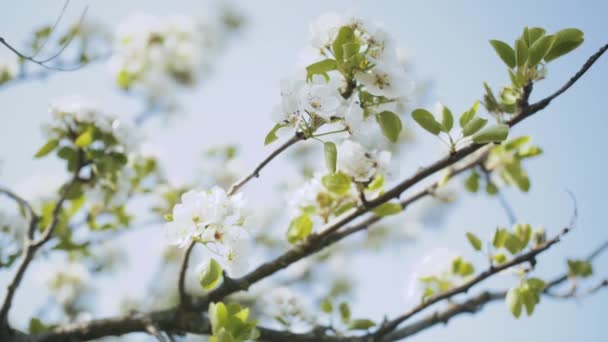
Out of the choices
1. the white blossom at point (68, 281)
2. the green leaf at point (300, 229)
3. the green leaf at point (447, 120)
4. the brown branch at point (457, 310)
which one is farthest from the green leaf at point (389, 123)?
the white blossom at point (68, 281)

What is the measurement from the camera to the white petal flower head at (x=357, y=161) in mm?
1394

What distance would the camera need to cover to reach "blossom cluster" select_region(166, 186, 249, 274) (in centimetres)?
104

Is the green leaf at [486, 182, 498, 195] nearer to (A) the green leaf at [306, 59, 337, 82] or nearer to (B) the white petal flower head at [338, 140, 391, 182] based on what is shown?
(B) the white petal flower head at [338, 140, 391, 182]

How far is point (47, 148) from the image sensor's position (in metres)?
1.74

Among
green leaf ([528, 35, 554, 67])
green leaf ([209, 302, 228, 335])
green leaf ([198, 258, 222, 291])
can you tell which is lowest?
green leaf ([209, 302, 228, 335])

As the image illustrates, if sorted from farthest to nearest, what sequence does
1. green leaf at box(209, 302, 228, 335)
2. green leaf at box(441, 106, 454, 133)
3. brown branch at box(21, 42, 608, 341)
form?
brown branch at box(21, 42, 608, 341) < green leaf at box(441, 106, 454, 133) < green leaf at box(209, 302, 228, 335)

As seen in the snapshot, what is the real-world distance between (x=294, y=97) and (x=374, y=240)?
13.4ft

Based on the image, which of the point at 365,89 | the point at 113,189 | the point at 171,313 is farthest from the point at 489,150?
the point at 113,189

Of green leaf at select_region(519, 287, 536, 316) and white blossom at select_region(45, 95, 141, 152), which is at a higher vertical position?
white blossom at select_region(45, 95, 141, 152)

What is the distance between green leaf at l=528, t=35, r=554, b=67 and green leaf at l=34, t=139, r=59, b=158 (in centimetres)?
166

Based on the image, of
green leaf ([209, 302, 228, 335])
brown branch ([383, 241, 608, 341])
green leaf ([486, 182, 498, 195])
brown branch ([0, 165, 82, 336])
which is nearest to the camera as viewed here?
green leaf ([209, 302, 228, 335])

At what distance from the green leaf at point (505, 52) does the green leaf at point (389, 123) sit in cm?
30

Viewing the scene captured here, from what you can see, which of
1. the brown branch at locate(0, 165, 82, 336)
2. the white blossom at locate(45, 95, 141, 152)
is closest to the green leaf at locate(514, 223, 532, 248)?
the white blossom at locate(45, 95, 141, 152)

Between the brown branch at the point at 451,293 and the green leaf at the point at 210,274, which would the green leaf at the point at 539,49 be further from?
the green leaf at the point at 210,274
